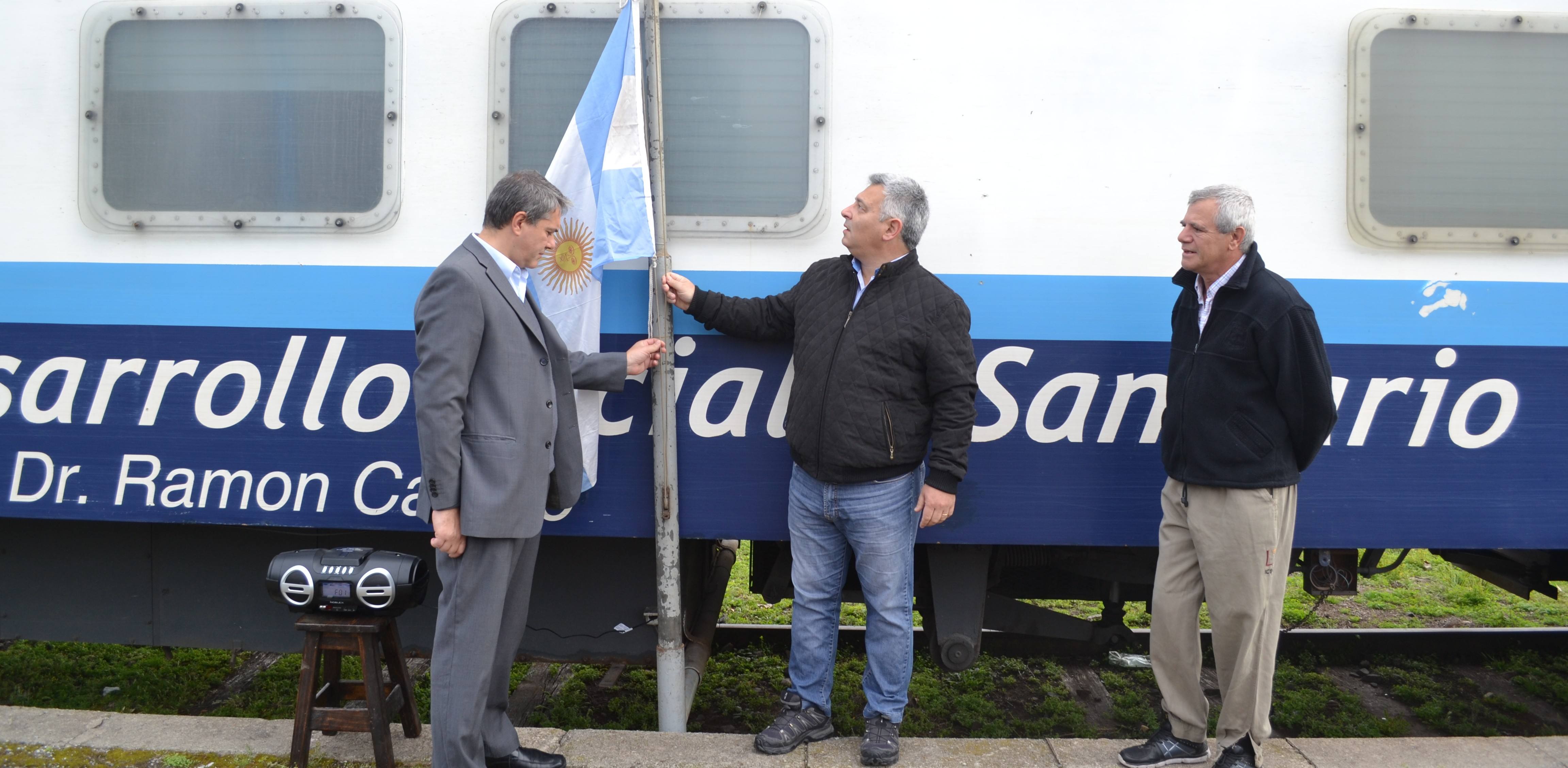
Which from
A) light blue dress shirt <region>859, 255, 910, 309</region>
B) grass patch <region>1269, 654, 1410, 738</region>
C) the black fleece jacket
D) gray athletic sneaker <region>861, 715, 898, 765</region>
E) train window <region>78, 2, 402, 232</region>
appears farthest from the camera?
grass patch <region>1269, 654, 1410, 738</region>

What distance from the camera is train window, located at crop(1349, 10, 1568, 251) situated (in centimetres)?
305

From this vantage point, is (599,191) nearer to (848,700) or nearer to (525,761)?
(525,761)

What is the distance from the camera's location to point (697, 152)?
314 cm

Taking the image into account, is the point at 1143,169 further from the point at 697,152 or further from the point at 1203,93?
the point at 697,152

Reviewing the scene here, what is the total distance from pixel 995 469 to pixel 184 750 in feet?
9.19

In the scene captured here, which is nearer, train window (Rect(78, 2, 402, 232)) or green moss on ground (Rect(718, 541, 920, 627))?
train window (Rect(78, 2, 402, 232))

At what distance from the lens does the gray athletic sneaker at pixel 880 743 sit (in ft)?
10.00

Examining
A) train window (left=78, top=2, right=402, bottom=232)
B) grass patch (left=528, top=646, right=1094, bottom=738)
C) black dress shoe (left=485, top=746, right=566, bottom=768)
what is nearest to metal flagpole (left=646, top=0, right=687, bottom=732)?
black dress shoe (left=485, top=746, right=566, bottom=768)

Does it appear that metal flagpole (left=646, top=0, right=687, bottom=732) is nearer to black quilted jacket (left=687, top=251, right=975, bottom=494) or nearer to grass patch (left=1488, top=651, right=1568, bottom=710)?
black quilted jacket (left=687, top=251, right=975, bottom=494)

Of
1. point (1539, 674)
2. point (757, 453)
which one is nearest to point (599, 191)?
point (757, 453)

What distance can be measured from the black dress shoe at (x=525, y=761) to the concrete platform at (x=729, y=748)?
4.3 inches

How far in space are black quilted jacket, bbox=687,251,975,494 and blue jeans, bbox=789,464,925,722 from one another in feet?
0.27

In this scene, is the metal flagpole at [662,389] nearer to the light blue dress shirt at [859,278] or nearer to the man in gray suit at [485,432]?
the man in gray suit at [485,432]

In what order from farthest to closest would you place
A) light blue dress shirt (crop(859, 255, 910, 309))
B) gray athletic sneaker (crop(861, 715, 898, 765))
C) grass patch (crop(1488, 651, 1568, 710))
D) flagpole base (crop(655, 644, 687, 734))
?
1. grass patch (crop(1488, 651, 1568, 710))
2. flagpole base (crop(655, 644, 687, 734))
3. gray athletic sneaker (crop(861, 715, 898, 765))
4. light blue dress shirt (crop(859, 255, 910, 309))
